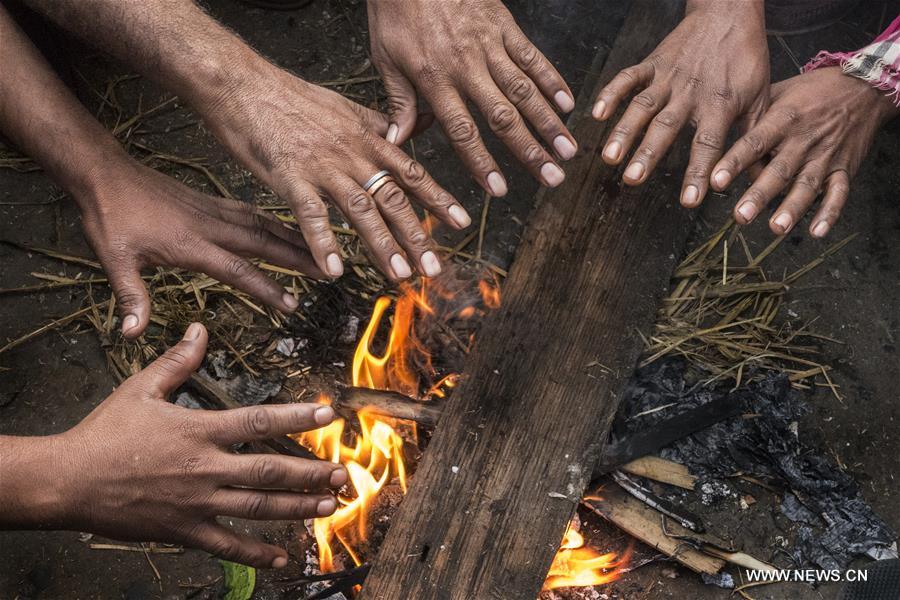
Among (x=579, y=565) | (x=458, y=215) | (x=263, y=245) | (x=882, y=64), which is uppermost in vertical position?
(x=882, y=64)

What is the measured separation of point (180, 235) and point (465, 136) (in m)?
1.05

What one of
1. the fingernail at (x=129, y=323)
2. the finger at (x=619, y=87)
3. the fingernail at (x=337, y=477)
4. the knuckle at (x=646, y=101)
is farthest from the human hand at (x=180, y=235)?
the knuckle at (x=646, y=101)

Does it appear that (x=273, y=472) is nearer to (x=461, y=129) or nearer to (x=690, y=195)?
(x=461, y=129)

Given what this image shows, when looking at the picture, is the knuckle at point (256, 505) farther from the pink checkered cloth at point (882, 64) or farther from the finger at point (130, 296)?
the pink checkered cloth at point (882, 64)

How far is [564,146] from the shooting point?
2.64 meters

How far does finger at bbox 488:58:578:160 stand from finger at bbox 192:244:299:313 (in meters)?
1.05

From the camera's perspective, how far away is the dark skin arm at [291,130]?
8.14ft

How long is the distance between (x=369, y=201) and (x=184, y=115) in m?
1.83

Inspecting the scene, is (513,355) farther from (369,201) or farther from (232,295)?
(232,295)

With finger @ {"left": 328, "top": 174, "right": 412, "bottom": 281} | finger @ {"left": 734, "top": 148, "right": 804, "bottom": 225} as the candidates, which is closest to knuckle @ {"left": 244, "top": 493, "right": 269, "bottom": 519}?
finger @ {"left": 328, "top": 174, "right": 412, "bottom": 281}

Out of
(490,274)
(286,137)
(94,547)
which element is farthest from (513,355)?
(94,547)

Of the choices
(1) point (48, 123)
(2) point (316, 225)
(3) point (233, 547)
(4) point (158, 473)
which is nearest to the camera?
(4) point (158, 473)

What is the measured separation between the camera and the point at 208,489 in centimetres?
226

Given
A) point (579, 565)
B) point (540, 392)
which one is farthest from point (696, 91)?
point (579, 565)
